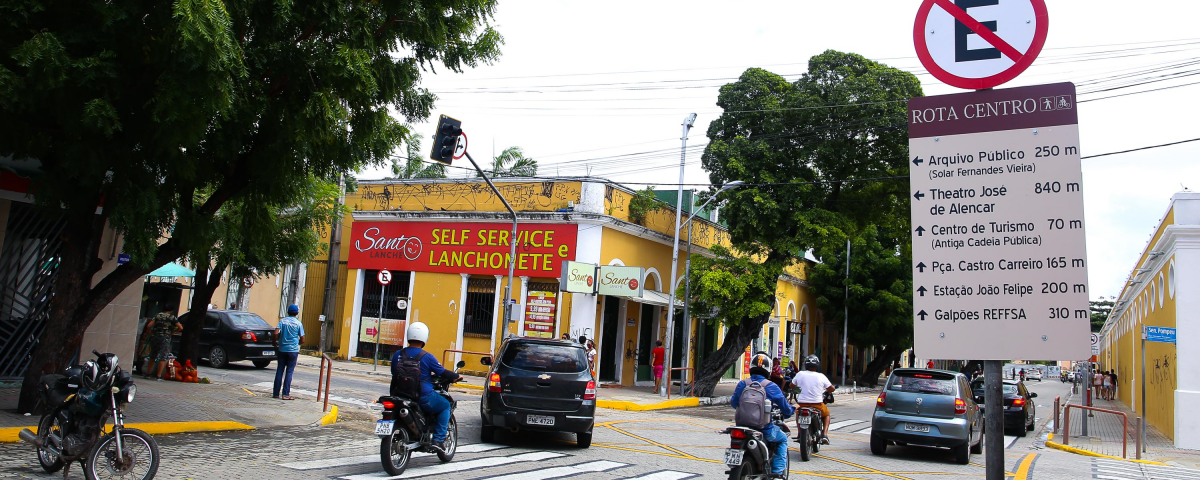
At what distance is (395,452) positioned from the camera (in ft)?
28.4

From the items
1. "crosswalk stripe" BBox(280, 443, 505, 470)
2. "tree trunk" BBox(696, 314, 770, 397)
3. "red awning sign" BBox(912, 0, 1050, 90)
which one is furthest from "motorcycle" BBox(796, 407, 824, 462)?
"tree trunk" BBox(696, 314, 770, 397)

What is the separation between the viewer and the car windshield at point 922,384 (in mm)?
13438

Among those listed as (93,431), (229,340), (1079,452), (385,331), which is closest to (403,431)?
(93,431)

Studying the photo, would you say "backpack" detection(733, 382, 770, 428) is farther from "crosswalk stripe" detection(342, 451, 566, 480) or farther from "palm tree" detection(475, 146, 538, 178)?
"palm tree" detection(475, 146, 538, 178)

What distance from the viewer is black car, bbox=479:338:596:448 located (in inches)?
454

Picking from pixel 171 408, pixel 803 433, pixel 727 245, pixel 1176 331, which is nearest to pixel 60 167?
pixel 171 408

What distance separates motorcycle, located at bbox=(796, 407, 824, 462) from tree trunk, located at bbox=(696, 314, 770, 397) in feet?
37.5

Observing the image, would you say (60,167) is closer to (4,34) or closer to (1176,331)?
(4,34)

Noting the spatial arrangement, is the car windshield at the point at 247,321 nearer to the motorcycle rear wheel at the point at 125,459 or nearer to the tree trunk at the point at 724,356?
the tree trunk at the point at 724,356

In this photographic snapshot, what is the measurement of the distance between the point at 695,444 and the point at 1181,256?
13077 mm

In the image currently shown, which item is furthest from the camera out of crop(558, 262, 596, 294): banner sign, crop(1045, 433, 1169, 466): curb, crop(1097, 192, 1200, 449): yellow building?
crop(558, 262, 596, 294): banner sign

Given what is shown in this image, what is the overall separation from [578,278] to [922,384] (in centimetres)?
1146

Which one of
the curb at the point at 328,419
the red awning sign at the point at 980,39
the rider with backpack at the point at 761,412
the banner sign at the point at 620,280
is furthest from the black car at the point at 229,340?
the red awning sign at the point at 980,39

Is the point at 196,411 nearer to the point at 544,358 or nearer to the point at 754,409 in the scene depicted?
the point at 544,358
